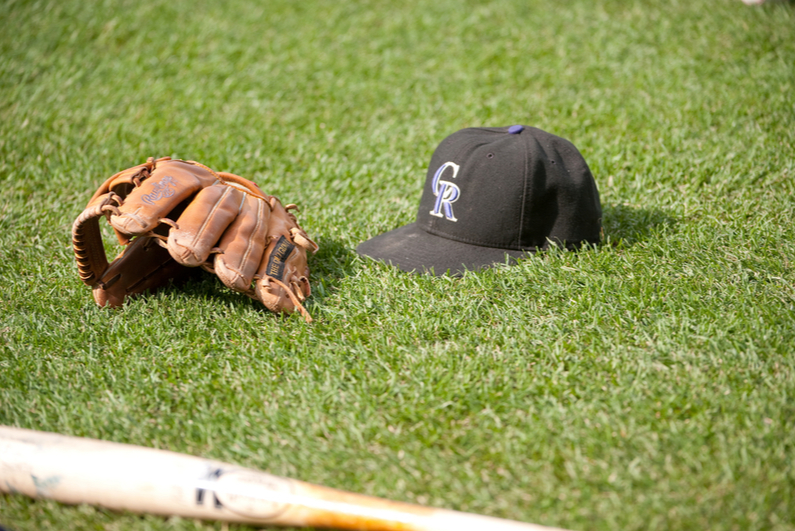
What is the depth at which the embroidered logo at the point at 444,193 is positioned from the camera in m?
3.02

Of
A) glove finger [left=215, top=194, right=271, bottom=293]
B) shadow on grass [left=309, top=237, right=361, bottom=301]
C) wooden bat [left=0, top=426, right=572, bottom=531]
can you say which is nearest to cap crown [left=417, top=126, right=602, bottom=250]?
shadow on grass [left=309, top=237, right=361, bottom=301]

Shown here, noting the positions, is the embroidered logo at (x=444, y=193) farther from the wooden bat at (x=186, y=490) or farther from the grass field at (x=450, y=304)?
the wooden bat at (x=186, y=490)

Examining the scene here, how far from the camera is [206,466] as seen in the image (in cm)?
201

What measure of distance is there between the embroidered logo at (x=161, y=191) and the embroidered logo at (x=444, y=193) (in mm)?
1263

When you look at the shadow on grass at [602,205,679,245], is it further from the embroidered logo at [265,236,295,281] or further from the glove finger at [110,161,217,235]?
the glove finger at [110,161,217,235]

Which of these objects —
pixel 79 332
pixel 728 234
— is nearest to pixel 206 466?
pixel 79 332

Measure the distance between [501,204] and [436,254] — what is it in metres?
0.41

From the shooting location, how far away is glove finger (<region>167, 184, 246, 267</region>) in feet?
8.58

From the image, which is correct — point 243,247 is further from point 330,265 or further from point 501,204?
point 501,204

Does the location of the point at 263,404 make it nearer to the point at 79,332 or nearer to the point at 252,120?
the point at 79,332

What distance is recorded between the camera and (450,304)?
2.85 m

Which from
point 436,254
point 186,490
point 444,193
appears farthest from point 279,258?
point 186,490

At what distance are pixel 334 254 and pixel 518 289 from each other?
1.09 meters

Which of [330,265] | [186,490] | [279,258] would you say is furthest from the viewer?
[330,265]
